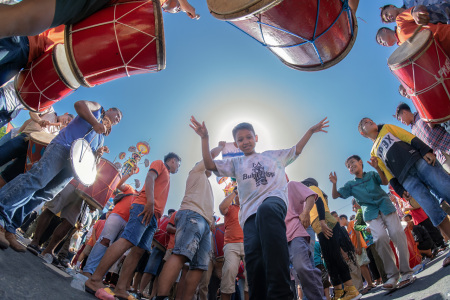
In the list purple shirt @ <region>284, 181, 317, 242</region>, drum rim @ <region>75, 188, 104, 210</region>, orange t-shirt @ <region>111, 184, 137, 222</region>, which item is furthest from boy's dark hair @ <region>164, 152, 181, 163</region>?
purple shirt @ <region>284, 181, 317, 242</region>

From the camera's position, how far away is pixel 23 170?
12.1 feet

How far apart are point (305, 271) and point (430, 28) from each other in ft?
10.3

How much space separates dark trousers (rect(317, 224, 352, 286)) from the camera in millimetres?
3582

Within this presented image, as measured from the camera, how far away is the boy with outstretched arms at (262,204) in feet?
5.11

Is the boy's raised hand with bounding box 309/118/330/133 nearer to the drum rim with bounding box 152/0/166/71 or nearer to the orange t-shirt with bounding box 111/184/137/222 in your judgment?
the drum rim with bounding box 152/0/166/71

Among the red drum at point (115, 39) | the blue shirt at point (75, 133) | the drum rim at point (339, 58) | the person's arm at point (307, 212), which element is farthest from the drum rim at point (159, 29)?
the person's arm at point (307, 212)

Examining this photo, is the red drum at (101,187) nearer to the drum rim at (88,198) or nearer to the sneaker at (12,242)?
the drum rim at (88,198)

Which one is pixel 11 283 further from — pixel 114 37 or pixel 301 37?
pixel 301 37

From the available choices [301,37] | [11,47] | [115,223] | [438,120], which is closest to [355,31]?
[301,37]

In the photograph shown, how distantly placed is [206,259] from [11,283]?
202 cm

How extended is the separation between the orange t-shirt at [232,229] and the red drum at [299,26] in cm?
315

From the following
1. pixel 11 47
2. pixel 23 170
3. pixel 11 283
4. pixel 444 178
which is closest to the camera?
pixel 11 283

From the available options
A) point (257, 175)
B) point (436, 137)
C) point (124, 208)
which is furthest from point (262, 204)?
point (436, 137)

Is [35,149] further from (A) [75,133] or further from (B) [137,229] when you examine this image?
(B) [137,229]
